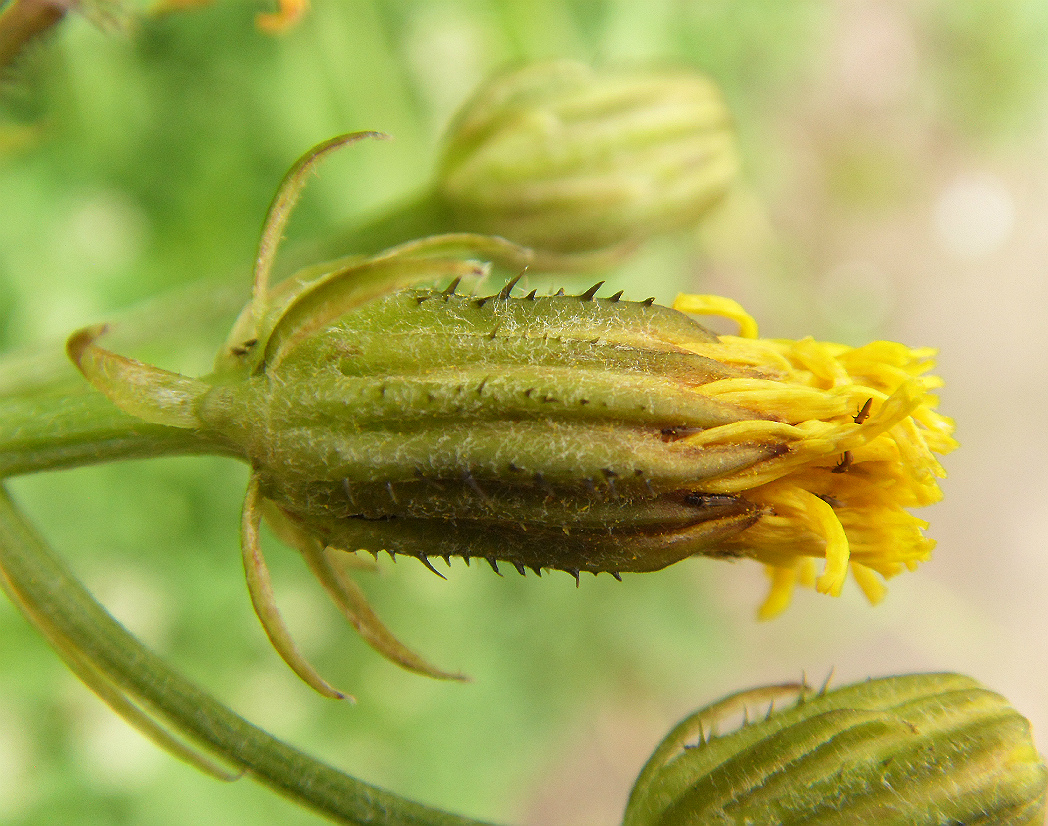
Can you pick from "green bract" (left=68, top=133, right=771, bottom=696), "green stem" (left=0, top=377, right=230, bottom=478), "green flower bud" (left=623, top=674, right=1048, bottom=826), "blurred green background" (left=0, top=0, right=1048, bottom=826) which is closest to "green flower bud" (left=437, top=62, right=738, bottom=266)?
"blurred green background" (left=0, top=0, right=1048, bottom=826)

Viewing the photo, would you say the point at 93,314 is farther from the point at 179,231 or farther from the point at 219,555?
the point at 219,555

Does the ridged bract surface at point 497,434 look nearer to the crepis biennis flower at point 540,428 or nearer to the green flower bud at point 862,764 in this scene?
the crepis biennis flower at point 540,428

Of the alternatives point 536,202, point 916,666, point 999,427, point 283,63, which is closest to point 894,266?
point 999,427

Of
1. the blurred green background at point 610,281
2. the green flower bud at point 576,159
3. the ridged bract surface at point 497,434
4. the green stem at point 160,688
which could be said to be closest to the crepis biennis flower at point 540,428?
the ridged bract surface at point 497,434

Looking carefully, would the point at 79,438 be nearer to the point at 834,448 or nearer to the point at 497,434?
the point at 497,434

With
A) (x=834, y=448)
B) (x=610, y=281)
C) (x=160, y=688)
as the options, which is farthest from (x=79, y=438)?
(x=610, y=281)
